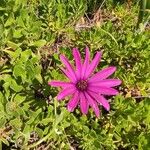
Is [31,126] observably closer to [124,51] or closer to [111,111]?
[111,111]

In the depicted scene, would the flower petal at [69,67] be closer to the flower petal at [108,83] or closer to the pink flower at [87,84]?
the pink flower at [87,84]

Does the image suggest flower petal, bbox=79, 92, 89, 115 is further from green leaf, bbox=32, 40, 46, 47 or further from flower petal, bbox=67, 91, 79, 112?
green leaf, bbox=32, 40, 46, 47

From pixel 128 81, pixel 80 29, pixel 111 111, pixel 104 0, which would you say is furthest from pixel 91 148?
pixel 104 0

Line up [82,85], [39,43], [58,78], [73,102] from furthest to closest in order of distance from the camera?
[39,43] → [58,78] → [82,85] → [73,102]

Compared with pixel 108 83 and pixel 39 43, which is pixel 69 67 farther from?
pixel 39 43

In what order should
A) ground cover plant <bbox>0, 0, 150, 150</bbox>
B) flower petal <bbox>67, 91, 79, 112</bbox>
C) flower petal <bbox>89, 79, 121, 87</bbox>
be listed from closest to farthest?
flower petal <bbox>67, 91, 79, 112</bbox>, flower petal <bbox>89, 79, 121, 87</bbox>, ground cover plant <bbox>0, 0, 150, 150</bbox>

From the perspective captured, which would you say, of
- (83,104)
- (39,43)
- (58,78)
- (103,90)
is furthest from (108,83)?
(39,43)

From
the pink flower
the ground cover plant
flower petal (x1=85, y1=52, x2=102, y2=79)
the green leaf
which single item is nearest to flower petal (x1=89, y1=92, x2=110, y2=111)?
the pink flower
